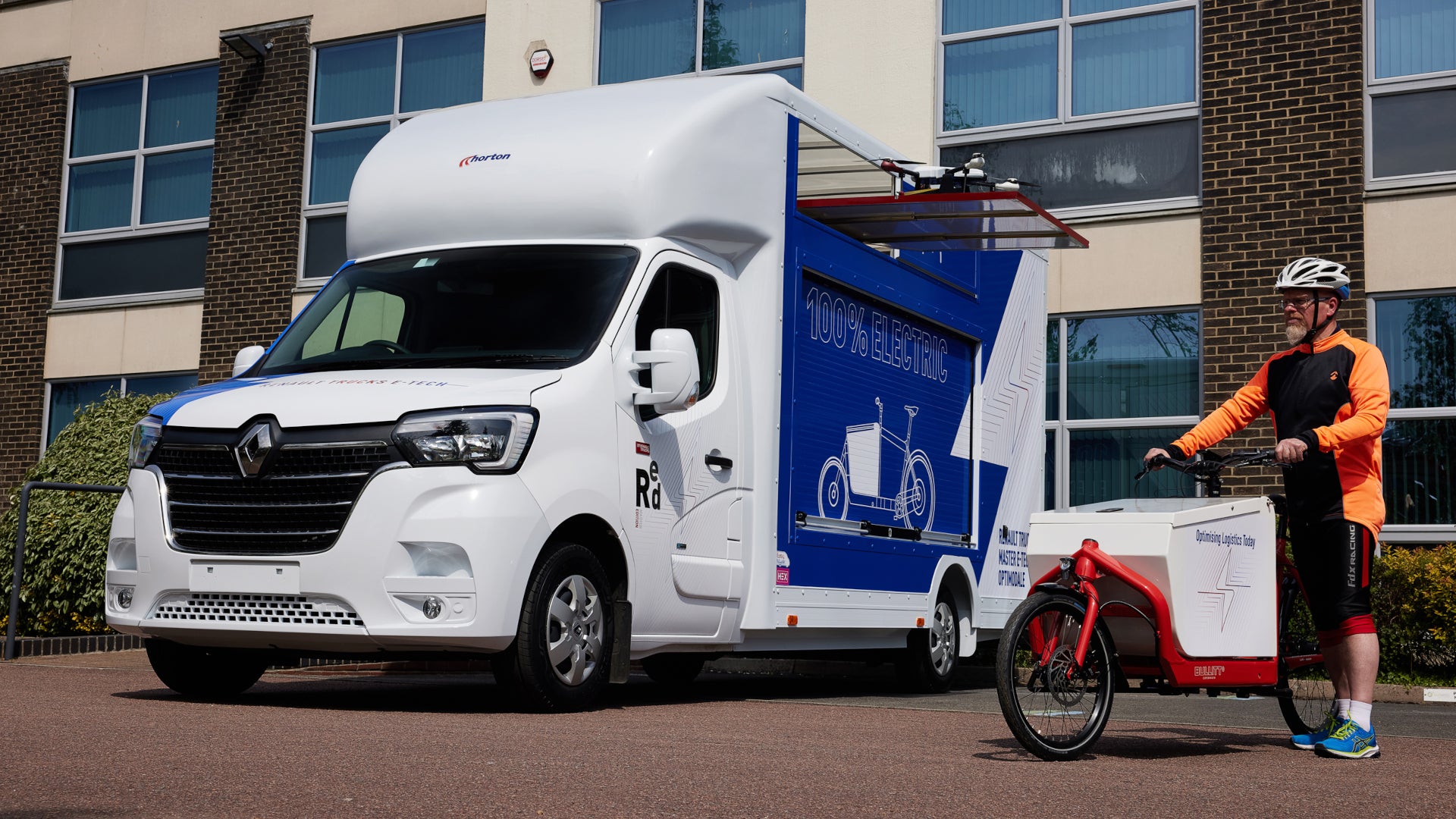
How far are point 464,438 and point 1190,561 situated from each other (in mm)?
2993

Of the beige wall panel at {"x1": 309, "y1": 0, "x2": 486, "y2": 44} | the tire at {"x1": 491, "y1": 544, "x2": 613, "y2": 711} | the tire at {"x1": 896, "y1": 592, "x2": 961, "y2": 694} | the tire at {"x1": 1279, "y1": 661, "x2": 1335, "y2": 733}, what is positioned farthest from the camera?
the beige wall panel at {"x1": 309, "y1": 0, "x2": 486, "y2": 44}

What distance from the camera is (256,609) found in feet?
24.3

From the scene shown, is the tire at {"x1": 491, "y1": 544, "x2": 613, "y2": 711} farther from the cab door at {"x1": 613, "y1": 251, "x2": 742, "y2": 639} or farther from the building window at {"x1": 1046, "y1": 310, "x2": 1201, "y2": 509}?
the building window at {"x1": 1046, "y1": 310, "x2": 1201, "y2": 509}

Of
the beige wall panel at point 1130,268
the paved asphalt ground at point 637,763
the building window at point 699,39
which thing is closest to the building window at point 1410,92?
the beige wall panel at point 1130,268

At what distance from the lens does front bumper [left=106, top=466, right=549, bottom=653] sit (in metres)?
7.15

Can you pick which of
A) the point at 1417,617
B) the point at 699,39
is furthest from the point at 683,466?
the point at 699,39

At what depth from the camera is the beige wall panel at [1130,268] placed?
1457 centimetres

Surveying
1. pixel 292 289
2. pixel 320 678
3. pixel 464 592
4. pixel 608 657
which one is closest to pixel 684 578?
pixel 608 657

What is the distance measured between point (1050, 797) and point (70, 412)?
17.7 metres

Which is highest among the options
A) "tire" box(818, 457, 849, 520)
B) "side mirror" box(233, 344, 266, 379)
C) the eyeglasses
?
the eyeglasses

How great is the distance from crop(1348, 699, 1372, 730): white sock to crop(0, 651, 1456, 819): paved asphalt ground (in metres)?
0.16

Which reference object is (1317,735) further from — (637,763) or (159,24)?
(159,24)

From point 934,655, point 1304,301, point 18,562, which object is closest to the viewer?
point 1304,301

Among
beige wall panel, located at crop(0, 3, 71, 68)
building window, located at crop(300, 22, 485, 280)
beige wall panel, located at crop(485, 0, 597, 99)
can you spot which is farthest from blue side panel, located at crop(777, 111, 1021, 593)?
beige wall panel, located at crop(0, 3, 71, 68)
